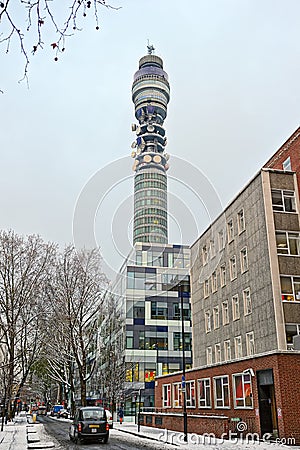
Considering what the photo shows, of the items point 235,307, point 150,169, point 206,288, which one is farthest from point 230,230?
point 150,169

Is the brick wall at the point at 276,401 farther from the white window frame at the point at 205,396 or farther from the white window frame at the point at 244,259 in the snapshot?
the white window frame at the point at 244,259

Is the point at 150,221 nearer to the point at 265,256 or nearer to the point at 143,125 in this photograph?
the point at 143,125

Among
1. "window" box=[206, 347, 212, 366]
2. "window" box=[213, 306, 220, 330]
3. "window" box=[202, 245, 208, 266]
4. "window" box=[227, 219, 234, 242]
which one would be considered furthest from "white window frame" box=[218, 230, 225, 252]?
"window" box=[206, 347, 212, 366]

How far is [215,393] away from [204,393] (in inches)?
84.8

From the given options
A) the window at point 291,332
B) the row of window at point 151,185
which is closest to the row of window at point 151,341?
the window at point 291,332

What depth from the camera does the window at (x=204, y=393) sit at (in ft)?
101

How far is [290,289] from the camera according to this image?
91.4 ft

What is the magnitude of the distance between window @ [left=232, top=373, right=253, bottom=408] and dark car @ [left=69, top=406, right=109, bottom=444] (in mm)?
7410

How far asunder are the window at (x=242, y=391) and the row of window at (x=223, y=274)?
24.8ft

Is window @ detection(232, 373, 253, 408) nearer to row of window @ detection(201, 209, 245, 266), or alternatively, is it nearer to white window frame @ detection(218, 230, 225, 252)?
row of window @ detection(201, 209, 245, 266)

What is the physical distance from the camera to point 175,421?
1182 inches

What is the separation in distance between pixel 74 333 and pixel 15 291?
→ 645 cm

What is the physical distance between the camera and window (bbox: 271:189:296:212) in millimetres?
29734

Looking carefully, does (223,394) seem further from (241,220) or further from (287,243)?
(241,220)
